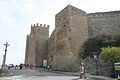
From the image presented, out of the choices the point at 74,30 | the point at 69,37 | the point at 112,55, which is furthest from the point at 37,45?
the point at 112,55

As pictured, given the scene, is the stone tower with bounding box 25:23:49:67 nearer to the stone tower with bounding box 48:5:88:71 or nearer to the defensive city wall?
the defensive city wall

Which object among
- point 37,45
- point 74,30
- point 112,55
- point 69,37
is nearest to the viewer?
point 112,55

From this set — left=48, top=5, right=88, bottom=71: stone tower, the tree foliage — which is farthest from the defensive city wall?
the tree foliage

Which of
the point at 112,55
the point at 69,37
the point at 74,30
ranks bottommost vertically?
the point at 112,55

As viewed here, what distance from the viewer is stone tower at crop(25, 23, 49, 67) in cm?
5053

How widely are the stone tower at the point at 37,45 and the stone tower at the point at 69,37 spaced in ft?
52.8

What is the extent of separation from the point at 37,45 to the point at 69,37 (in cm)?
1947

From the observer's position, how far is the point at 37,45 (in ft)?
169

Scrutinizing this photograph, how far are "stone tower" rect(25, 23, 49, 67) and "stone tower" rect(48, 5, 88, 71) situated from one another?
1611cm

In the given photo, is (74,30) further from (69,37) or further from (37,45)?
(37,45)

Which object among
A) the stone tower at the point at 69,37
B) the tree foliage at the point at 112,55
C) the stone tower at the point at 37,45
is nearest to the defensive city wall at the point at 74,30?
the stone tower at the point at 69,37

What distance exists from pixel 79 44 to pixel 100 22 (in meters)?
6.50

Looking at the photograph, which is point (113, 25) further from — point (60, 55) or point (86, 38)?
point (60, 55)

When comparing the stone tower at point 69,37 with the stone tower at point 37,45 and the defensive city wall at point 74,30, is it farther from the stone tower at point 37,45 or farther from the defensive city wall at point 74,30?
the stone tower at point 37,45
